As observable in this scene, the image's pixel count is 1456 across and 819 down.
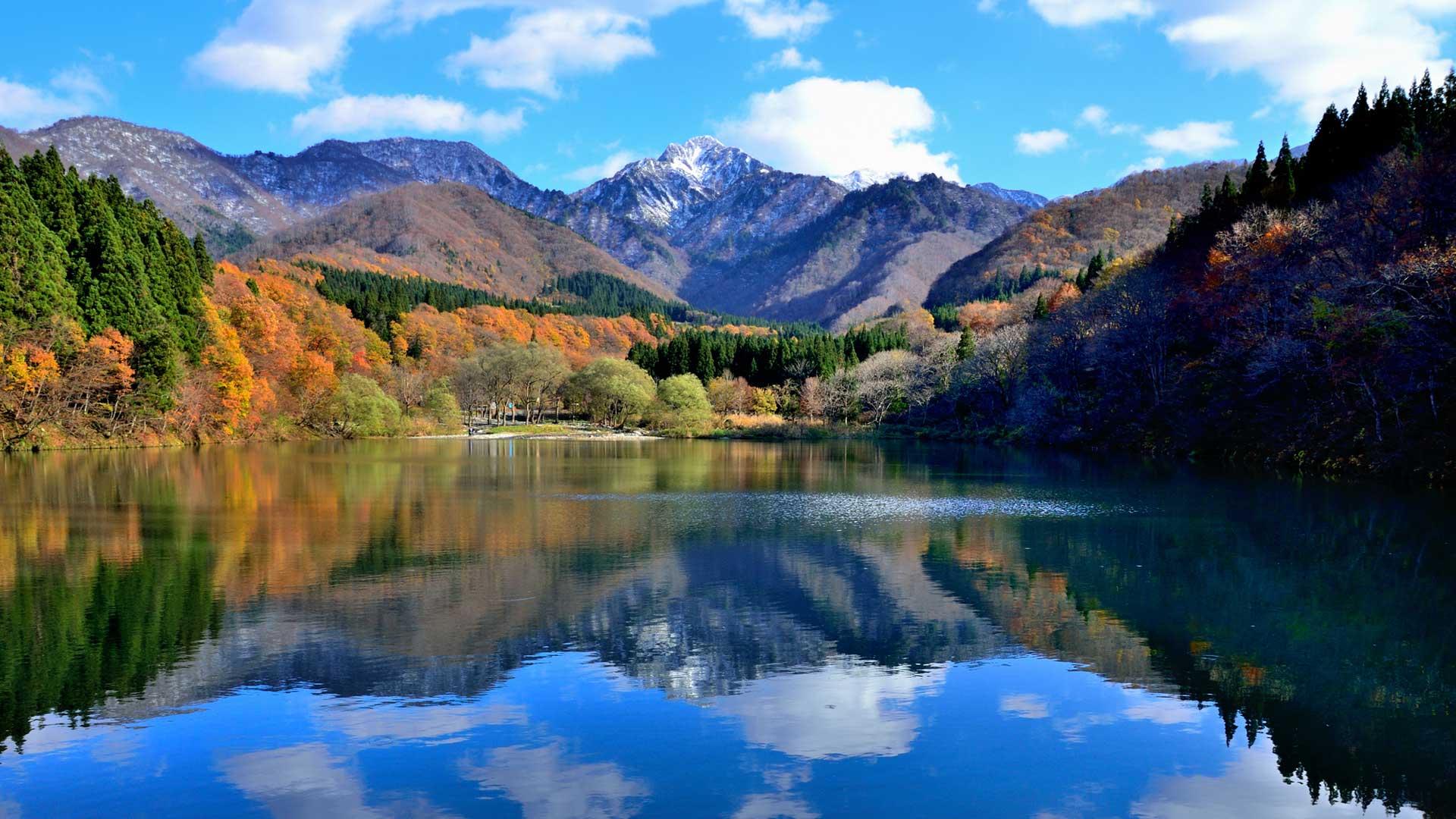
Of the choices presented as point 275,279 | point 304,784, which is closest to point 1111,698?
point 304,784

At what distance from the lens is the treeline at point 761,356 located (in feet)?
342

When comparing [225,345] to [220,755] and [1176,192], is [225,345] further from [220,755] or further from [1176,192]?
[1176,192]

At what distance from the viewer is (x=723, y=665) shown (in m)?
11.7

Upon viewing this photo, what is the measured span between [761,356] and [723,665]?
320 ft

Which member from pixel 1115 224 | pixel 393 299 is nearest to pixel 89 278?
pixel 393 299

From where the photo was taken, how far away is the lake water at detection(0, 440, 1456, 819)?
26.5ft

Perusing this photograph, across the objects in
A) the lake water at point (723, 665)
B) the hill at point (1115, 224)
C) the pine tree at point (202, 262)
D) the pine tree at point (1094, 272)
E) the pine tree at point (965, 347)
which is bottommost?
the lake water at point (723, 665)

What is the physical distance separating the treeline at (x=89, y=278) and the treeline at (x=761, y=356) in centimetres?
5317

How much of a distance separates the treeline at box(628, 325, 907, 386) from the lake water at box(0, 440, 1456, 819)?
79.4 metres

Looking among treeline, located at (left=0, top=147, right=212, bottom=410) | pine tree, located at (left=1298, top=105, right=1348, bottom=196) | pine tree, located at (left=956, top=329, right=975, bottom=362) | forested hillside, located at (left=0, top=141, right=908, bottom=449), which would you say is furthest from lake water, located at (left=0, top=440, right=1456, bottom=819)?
pine tree, located at (left=956, top=329, right=975, bottom=362)

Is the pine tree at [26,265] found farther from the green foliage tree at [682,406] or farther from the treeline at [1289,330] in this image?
the treeline at [1289,330]

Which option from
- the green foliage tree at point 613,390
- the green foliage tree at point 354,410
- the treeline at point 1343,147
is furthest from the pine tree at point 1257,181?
the green foliage tree at point 354,410

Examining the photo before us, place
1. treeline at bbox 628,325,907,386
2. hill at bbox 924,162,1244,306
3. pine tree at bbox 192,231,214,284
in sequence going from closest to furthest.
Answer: pine tree at bbox 192,231,214,284, treeline at bbox 628,325,907,386, hill at bbox 924,162,1244,306

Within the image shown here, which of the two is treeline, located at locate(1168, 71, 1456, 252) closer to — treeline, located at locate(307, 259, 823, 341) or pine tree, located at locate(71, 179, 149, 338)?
pine tree, located at locate(71, 179, 149, 338)
